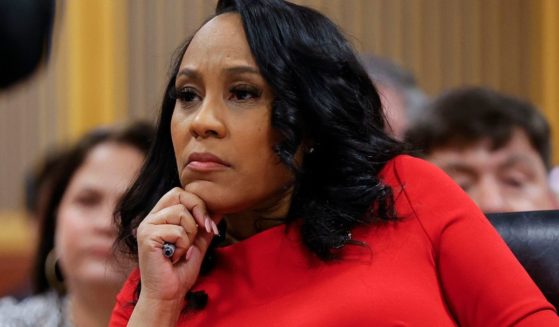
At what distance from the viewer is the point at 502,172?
2381mm

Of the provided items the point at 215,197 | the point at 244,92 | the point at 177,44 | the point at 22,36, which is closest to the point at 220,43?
the point at 244,92

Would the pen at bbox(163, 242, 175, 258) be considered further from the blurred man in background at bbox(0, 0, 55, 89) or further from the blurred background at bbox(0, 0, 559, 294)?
the blurred background at bbox(0, 0, 559, 294)

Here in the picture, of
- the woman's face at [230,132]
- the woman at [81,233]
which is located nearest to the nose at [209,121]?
the woman's face at [230,132]

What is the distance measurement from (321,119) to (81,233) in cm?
109

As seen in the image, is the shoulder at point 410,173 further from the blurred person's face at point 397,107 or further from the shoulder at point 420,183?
Result: the blurred person's face at point 397,107

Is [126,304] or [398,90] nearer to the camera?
[126,304]

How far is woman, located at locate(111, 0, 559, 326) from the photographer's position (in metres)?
1.39

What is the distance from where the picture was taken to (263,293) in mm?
1454

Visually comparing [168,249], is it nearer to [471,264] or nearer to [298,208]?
[298,208]

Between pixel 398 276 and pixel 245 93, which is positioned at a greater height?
pixel 245 93

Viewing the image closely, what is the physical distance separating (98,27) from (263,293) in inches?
106

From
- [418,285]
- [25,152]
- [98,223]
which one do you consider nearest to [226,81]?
[418,285]

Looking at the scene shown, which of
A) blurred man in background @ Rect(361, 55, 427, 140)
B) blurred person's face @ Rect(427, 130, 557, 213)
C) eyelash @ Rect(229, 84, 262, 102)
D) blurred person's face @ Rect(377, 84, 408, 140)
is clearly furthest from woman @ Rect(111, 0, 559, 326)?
blurred man in background @ Rect(361, 55, 427, 140)

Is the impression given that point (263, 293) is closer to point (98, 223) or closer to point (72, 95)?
point (98, 223)
